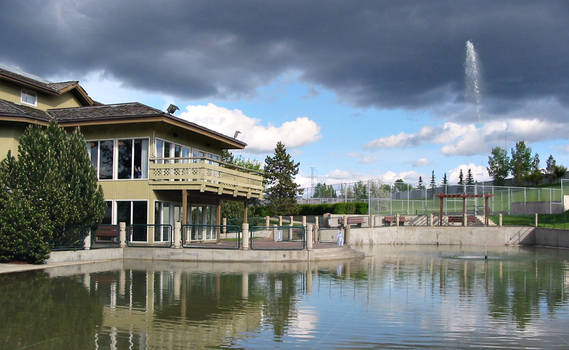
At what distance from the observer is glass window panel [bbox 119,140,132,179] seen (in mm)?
29594

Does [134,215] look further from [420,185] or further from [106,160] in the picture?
[420,185]

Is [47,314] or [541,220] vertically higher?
[541,220]

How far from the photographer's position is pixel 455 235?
45.8 meters

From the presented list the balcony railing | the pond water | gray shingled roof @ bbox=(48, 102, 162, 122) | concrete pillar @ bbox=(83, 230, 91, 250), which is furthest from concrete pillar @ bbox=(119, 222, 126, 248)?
gray shingled roof @ bbox=(48, 102, 162, 122)

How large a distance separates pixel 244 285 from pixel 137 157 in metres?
14.8

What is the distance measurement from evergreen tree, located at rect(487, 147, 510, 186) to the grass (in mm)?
36210

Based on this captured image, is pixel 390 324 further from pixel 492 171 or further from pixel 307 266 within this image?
pixel 492 171

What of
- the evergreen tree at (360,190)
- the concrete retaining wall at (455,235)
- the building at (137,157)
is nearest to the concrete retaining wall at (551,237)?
the concrete retaining wall at (455,235)

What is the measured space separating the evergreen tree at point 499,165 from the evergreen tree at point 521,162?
1.41m

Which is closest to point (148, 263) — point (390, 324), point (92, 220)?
point (92, 220)

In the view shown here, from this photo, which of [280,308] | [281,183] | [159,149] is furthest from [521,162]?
[280,308]

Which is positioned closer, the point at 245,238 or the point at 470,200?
the point at 245,238

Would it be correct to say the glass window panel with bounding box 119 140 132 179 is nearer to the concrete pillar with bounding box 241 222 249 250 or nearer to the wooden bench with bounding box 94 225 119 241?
the wooden bench with bounding box 94 225 119 241

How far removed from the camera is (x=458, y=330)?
10.4 meters
